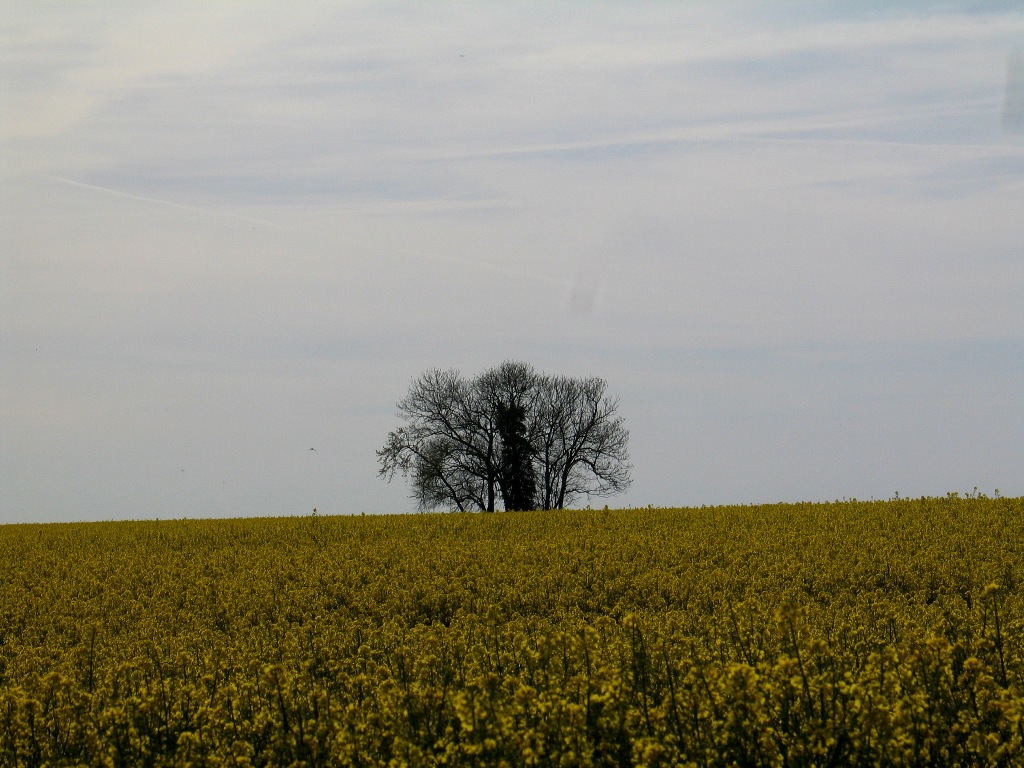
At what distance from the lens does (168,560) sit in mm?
20984

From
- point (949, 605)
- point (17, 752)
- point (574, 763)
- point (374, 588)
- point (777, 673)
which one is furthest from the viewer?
point (374, 588)

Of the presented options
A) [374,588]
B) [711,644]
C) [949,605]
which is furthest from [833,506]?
[711,644]

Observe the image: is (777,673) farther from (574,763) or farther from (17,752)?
(17,752)

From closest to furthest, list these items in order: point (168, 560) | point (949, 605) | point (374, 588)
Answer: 1. point (949, 605)
2. point (374, 588)
3. point (168, 560)

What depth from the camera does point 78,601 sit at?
17406mm

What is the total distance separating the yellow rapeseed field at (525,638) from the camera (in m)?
6.35

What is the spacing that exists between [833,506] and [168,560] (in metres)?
15.4

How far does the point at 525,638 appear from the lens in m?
9.81

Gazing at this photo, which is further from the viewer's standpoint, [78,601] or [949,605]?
[78,601]

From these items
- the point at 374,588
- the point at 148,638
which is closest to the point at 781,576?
the point at 374,588

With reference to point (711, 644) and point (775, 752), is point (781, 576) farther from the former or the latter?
point (775, 752)

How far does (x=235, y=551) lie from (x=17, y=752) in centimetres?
1437

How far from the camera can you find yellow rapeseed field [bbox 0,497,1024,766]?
6348 mm

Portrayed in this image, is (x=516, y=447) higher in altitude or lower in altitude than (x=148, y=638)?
higher
